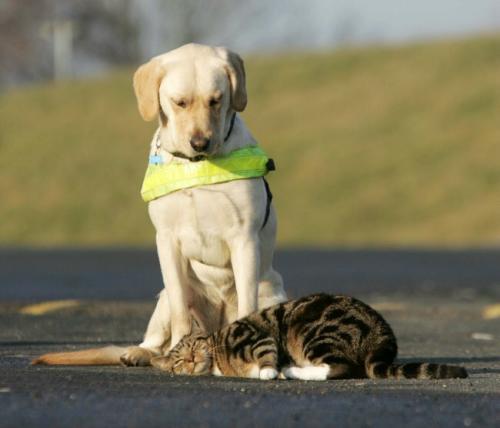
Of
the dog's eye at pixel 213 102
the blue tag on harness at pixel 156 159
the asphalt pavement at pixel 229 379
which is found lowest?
the asphalt pavement at pixel 229 379

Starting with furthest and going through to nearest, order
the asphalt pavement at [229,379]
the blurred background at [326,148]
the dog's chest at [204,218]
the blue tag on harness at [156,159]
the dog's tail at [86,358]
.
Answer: the blurred background at [326,148] < the blue tag on harness at [156,159] < the dog's chest at [204,218] < the dog's tail at [86,358] < the asphalt pavement at [229,379]

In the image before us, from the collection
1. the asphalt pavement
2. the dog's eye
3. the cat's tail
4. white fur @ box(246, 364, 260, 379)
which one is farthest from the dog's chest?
the cat's tail

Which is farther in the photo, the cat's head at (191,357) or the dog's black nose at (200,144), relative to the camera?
the dog's black nose at (200,144)

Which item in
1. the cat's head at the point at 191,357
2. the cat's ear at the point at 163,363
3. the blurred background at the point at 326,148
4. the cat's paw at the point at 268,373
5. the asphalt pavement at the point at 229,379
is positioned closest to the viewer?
the asphalt pavement at the point at 229,379

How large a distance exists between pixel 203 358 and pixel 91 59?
68.3 metres

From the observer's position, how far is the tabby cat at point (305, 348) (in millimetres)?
7980

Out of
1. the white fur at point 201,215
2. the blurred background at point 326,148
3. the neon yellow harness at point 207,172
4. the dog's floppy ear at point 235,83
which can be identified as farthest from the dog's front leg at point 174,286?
the blurred background at point 326,148

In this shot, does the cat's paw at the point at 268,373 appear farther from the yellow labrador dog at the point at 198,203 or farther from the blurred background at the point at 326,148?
the blurred background at the point at 326,148

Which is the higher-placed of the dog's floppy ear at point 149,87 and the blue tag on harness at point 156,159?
the dog's floppy ear at point 149,87

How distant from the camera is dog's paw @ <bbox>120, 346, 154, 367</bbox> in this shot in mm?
8633

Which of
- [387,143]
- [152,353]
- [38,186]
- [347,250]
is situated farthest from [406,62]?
[152,353]

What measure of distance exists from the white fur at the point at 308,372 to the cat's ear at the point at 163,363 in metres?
0.69

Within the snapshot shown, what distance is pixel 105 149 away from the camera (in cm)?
4531

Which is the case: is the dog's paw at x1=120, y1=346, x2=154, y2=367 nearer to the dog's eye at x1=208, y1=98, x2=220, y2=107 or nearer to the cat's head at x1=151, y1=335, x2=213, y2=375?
the cat's head at x1=151, y1=335, x2=213, y2=375
